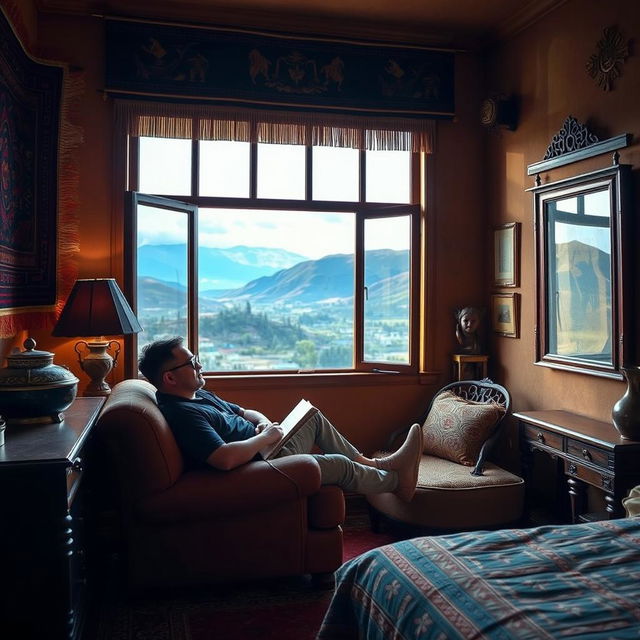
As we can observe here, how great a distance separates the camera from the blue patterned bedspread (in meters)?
1.49

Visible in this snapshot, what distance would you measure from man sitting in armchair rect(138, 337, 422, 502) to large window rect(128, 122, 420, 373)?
2.93 feet

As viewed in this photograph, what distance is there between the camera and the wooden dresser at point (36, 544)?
208cm

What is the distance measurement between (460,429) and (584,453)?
849 millimetres

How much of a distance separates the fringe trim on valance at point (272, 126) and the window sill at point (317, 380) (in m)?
1.51

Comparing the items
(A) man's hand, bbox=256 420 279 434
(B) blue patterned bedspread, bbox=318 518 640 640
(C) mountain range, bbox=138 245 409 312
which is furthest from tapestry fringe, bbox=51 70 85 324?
(B) blue patterned bedspread, bbox=318 518 640 640

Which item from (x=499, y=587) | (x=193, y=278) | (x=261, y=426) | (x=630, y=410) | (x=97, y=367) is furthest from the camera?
(x=193, y=278)

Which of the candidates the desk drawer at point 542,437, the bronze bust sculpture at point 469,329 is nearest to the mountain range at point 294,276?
the bronze bust sculpture at point 469,329

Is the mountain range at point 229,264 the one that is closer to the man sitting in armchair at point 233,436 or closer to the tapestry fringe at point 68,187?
the tapestry fringe at point 68,187

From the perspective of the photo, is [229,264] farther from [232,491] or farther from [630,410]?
[630,410]

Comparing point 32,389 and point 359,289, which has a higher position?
point 359,289

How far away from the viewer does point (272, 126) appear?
4332mm

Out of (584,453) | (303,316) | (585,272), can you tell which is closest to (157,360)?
(303,316)

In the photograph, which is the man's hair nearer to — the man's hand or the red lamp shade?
the red lamp shade

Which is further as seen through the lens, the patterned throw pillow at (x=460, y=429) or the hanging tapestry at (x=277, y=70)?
the hanging tapestry at (x=277, y=70)
